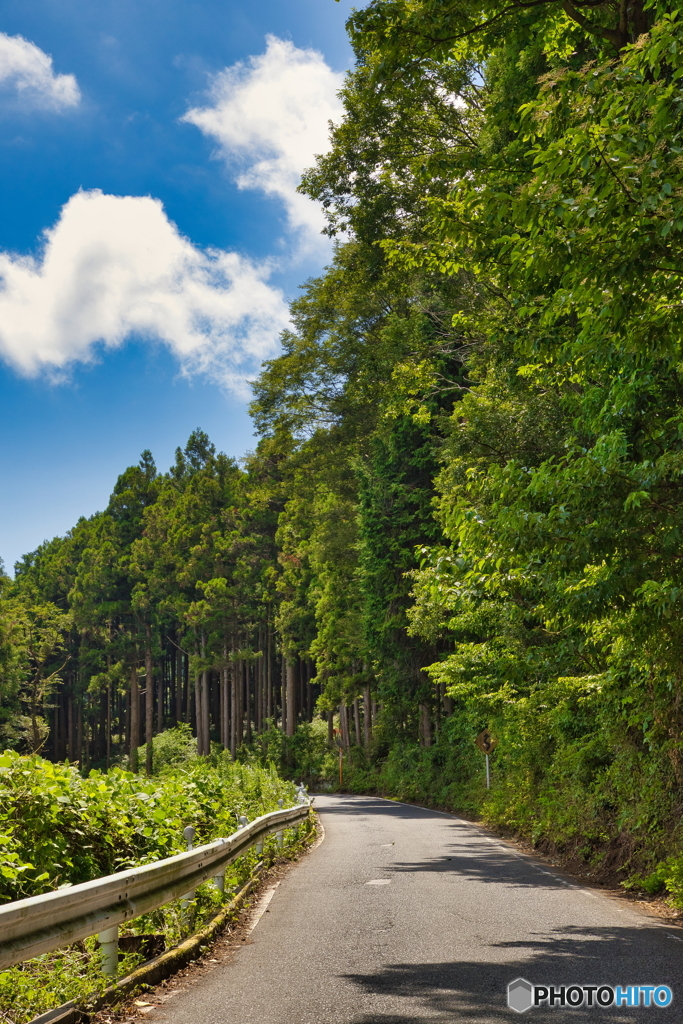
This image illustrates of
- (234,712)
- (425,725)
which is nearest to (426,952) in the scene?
(425,725)

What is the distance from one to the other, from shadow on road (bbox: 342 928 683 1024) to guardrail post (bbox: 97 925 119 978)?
161 cm

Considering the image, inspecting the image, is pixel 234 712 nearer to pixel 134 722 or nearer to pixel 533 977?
pixel 134 722

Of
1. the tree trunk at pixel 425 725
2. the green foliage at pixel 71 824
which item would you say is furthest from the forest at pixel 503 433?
the green foliage at pixel 71 824

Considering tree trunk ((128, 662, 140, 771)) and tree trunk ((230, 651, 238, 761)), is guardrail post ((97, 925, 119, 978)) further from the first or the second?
tree trunk ((128, 662, 140, 771))

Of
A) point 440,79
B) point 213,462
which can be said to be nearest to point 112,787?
point 440,79

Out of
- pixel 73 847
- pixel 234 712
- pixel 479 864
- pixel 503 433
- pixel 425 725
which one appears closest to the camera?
pixel 73 847

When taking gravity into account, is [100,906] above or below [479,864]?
above

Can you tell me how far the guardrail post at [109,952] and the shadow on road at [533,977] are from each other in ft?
5.29

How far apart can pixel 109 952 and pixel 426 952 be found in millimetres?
2662

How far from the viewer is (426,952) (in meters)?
6.72

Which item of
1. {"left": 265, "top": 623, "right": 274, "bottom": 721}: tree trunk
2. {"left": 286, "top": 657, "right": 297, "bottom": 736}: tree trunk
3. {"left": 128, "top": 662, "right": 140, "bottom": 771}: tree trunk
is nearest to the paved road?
{"left": 286, "top": 657, "right": 297, "bottom": 736}: tree trunk

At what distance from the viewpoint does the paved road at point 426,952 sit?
200 inches

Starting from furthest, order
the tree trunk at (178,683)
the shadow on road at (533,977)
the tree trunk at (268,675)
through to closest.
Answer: the tree trunk at (178,683) → the tree trunk at (268,675) → the shadow on road at (533,977)

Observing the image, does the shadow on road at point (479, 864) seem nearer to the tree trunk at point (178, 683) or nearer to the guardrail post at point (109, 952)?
the guardrail post at point (109, 952)
